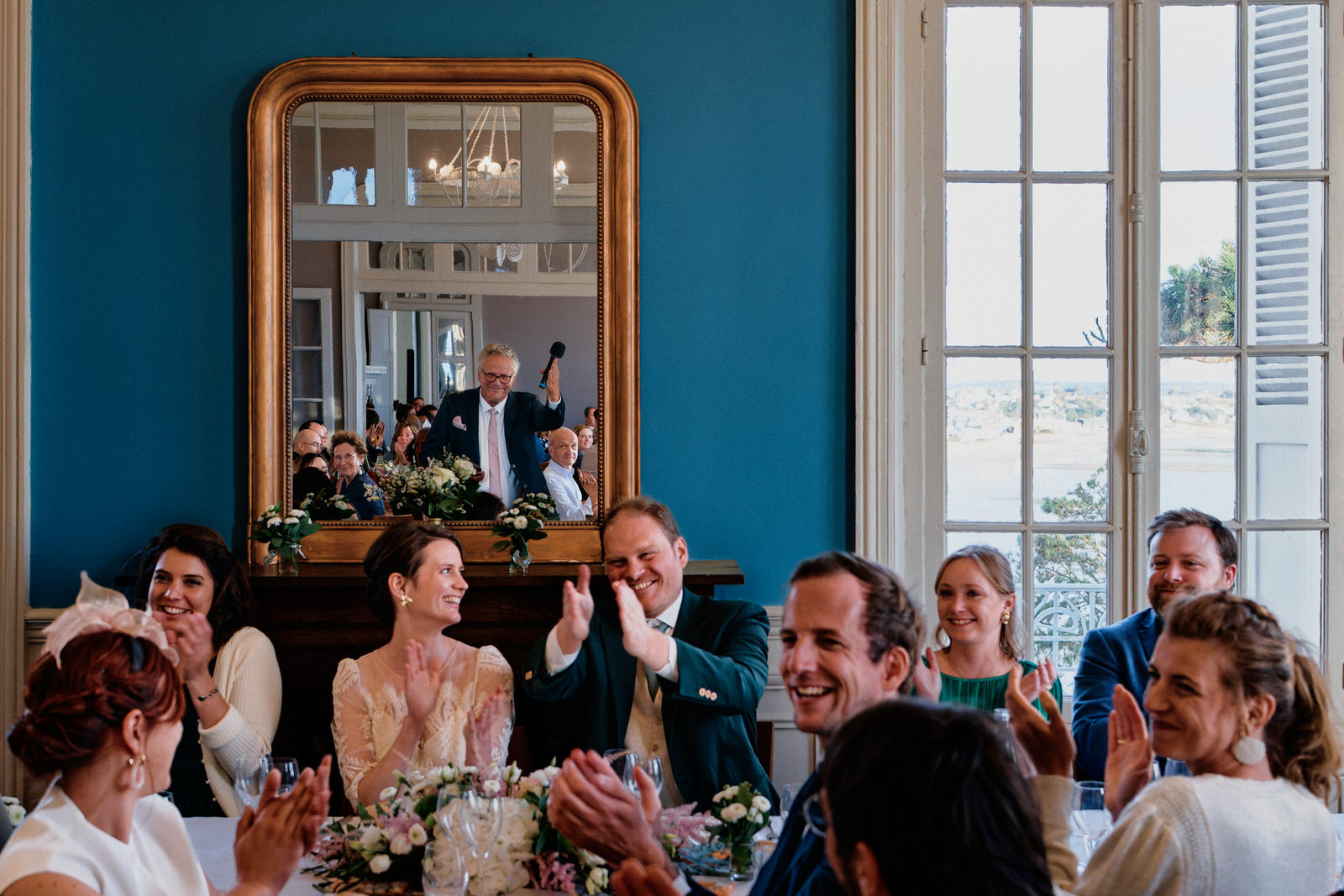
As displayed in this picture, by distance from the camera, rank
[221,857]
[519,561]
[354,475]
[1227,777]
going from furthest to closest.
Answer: [354,475]
[519,561]
[221,857]
[1227,777]

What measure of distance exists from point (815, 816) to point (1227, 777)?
623mm

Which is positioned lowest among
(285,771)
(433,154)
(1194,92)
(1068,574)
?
(285,771)

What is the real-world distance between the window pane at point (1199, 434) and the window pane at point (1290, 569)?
169 millimetres

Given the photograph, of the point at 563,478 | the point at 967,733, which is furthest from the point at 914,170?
the point at 967,733

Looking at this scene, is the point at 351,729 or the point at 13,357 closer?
the point at 351,729

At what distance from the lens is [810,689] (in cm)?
170

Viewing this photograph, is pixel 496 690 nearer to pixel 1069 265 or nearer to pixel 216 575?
pixel 216 575

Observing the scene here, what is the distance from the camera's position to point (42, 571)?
11.8 ft

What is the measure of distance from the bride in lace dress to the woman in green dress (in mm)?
1164

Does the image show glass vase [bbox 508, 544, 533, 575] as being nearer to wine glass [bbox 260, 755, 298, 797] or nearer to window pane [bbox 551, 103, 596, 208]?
window pane [bbox 551, 103, 596, 208]

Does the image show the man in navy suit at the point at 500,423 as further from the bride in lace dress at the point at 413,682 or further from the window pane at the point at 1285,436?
the window pane at the point at 1285,436

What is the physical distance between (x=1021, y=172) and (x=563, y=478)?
186 centimetres

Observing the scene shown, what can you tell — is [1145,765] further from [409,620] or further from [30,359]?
[30,359]

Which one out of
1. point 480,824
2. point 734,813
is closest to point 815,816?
point 734,813
